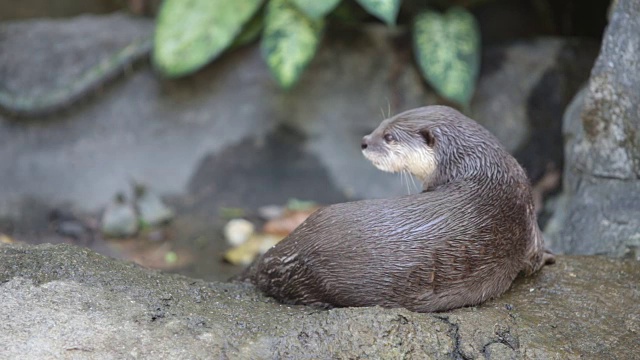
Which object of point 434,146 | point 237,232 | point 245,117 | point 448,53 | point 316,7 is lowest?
point 237,232

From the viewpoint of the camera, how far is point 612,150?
292 centimetres

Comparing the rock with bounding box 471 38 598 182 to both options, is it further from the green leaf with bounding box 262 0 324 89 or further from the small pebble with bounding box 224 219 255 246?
the small pebble with bounding box 224 219 255 246

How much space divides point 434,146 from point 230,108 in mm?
2397

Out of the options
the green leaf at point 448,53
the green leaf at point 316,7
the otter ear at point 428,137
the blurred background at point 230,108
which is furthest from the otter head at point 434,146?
the blurred background at point 230,108

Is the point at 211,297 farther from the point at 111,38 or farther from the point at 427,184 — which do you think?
the point at 111,38

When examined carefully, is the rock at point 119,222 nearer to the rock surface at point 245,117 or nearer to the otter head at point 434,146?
the rock surface at point 245,117

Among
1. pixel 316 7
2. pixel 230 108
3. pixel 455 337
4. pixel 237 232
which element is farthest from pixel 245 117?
pixel 455 337

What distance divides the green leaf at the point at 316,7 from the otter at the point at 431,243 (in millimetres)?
1799

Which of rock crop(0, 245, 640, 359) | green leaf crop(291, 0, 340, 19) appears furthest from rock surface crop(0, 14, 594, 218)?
rock crop(0, 245, 640, 359)

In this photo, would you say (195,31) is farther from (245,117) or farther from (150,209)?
(150,209)

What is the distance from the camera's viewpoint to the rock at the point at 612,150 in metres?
2.79

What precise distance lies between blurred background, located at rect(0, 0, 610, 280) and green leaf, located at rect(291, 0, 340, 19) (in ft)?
1.52

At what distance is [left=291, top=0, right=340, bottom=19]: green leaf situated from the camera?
4.10 metres

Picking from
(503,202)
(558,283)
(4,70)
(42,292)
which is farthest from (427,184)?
(4,70)
